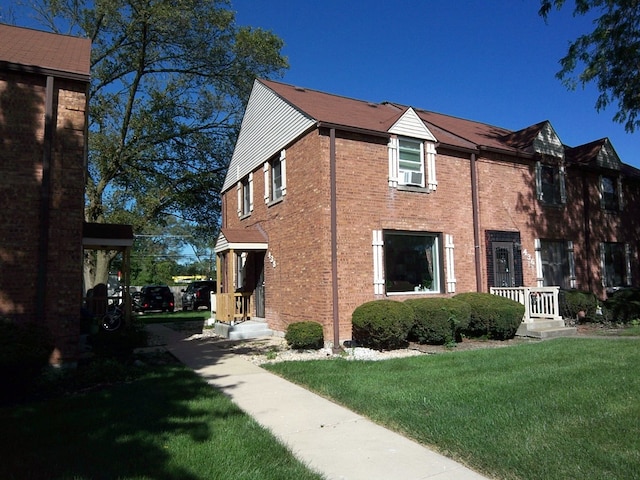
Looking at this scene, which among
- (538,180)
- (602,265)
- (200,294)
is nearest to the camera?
(538,180)

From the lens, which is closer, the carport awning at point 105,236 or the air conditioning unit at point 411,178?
the carport awning at point 105,236

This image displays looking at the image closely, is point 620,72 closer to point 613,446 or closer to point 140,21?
point 613,446

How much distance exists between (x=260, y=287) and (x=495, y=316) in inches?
292

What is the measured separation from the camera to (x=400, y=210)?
12508 mm

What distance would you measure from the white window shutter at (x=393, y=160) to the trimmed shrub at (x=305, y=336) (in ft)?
14.6

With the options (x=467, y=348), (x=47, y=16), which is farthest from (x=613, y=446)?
(x=47, y=16)

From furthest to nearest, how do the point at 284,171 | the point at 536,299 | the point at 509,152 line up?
the point at 509,152, the point at 536,299, the point at 284,171

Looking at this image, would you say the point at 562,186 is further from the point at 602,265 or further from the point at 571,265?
the point at 602,265

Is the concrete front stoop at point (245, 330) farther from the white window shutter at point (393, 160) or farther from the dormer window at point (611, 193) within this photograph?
the dormer window at point (611, 193)

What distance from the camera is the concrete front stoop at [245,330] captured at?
13.6m

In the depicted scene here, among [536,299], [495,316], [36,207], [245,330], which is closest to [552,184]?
[536,299]

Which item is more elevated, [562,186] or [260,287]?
[562,186]

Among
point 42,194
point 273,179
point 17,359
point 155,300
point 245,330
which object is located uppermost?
point 273,179

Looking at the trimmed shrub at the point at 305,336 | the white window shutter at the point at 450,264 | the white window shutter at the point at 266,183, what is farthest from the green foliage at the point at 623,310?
the white window shutter at the point at 266,183
